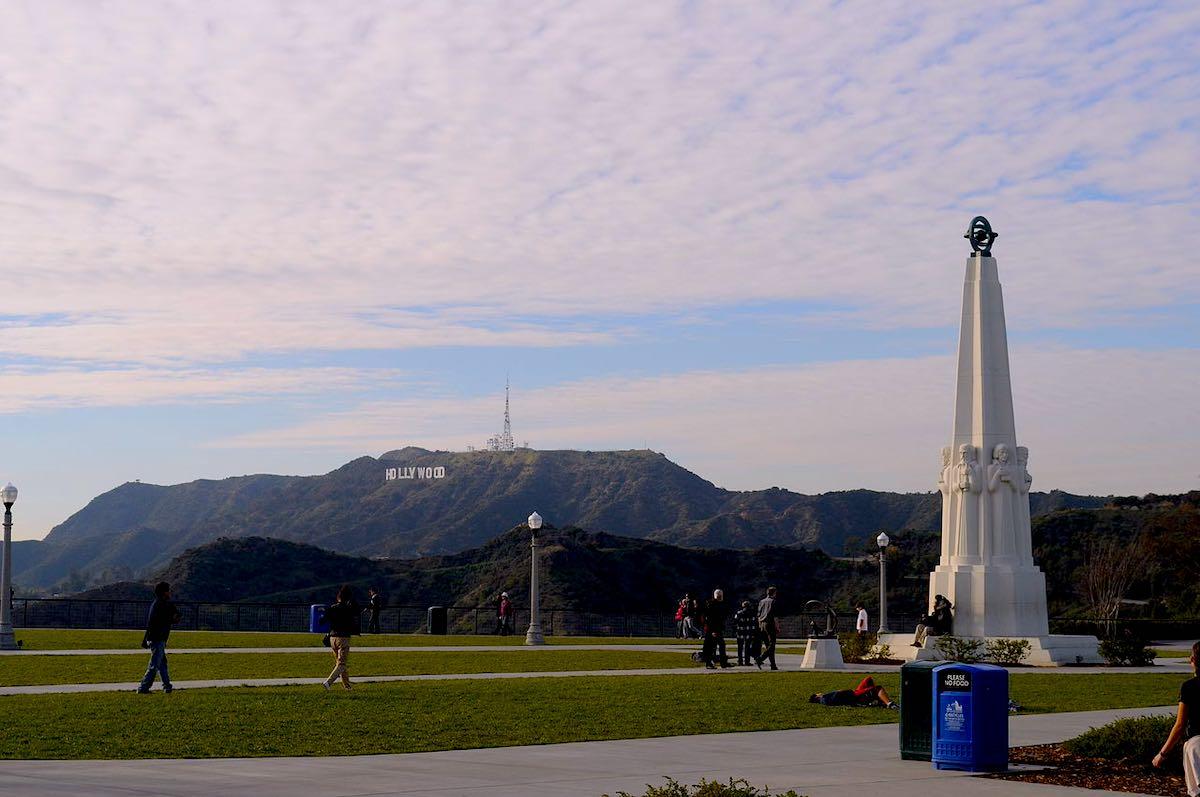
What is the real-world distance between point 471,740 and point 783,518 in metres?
179

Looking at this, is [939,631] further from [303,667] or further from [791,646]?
[303,667]

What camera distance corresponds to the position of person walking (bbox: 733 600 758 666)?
31.6 metres

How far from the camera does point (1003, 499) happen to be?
36562mm

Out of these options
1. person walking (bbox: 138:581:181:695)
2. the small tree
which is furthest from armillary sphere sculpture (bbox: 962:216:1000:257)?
the small tree

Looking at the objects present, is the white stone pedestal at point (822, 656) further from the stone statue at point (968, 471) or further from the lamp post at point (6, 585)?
the lamp post at point (6, 585)

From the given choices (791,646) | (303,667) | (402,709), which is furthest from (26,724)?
(791,646)

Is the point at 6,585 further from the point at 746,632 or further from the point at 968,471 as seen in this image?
the point at 968,471

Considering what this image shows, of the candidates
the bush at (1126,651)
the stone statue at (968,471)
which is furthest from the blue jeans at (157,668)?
the stone statue at (968,471)

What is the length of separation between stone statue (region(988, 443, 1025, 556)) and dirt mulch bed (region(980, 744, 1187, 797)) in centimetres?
2176

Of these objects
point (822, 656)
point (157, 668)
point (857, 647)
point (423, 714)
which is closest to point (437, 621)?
point (857, 647)

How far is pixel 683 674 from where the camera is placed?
93.5 ft

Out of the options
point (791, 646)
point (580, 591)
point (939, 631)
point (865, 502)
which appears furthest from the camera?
point (865, 502)

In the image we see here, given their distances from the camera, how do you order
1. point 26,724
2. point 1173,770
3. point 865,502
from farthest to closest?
point 865,502, point 26,724, point 1173,770

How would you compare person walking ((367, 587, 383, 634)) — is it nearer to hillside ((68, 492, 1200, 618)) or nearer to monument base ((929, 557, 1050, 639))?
monument base ((929, 557, 1050, 639))
